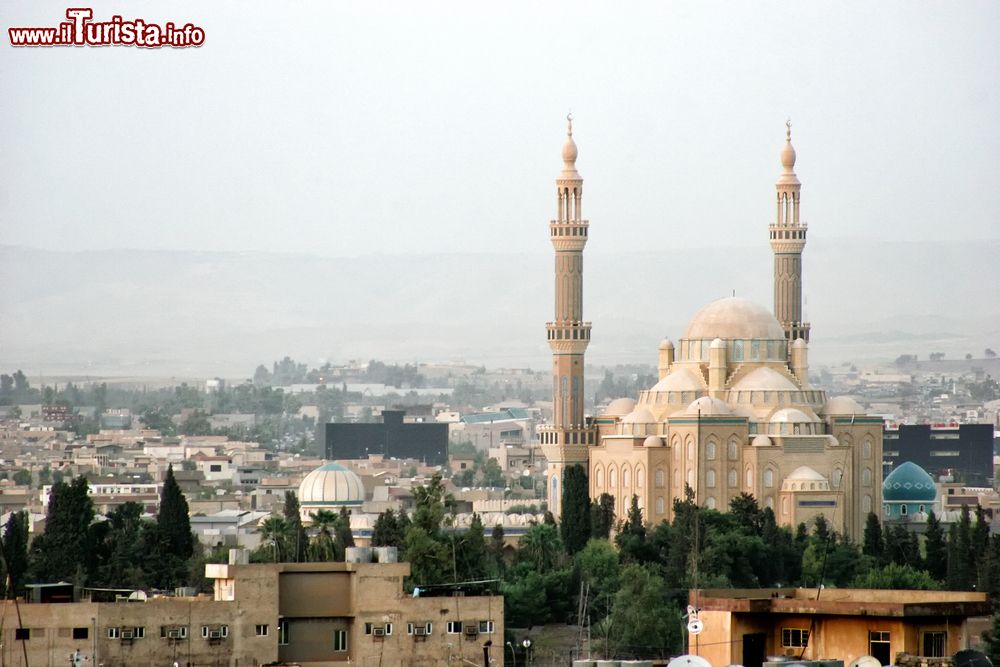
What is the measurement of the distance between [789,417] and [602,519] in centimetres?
790

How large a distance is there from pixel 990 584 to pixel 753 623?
124ft

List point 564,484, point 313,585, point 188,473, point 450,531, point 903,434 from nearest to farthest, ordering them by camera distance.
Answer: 1. point 313,585
2. point 450,531
3. point 564,484
4. point 188,473
5. point 903,434

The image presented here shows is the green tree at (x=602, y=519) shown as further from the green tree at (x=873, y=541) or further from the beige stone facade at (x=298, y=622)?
the beige stone facade at (x=298, y=622)

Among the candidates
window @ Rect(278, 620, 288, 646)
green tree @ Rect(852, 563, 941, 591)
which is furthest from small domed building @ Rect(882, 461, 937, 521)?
window @ Rect(278, 620, 288, 646)

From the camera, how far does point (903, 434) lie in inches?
7210

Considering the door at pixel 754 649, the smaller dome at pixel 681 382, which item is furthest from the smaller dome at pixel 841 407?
the door at pixel 754 649

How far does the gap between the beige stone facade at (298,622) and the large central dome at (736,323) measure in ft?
145

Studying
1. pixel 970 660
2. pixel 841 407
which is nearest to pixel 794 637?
pixel 970 660

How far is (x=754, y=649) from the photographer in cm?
4022

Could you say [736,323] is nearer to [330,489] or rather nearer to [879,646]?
[330,489]

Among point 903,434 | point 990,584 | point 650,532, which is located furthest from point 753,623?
point 903,434

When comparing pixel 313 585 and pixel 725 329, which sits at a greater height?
pixel 725 329

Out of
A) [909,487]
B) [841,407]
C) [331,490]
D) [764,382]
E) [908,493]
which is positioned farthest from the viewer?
[331,490]

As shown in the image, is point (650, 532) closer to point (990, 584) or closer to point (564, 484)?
point (564, 484)
